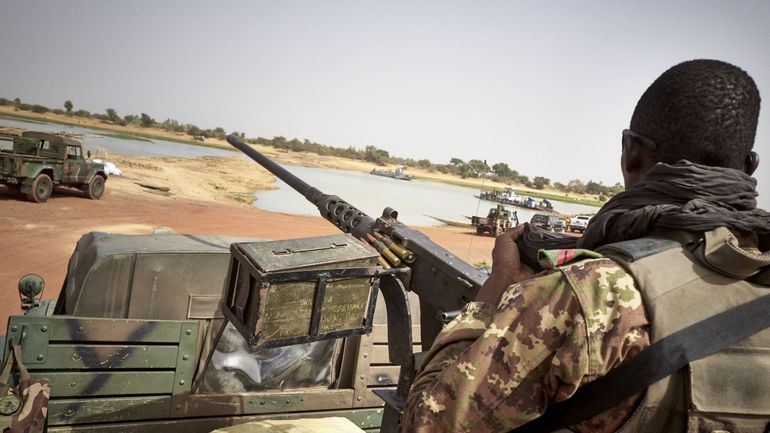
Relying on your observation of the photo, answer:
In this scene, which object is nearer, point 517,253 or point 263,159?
point 517,253

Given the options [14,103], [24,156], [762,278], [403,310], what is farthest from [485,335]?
[14,103]

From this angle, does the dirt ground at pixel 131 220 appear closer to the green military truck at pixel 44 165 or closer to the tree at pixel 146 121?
the green military truck at pixel 44 165

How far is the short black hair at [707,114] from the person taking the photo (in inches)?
59.4

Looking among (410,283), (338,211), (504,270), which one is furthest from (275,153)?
(504,270)

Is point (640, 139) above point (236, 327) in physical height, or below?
above

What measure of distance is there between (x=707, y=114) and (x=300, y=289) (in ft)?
6.78

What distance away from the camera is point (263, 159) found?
249 inches

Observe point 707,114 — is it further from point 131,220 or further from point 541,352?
point 131,220

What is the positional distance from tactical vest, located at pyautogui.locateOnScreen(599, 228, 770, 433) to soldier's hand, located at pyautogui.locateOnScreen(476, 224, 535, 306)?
46 cm

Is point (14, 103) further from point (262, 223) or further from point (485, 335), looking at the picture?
point (485, 335)

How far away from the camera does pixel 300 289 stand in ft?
9.71

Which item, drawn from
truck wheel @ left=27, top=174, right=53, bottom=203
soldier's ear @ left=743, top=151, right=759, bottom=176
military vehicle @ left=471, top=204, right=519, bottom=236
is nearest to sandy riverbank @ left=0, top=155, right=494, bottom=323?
truck wheel @ left=27, top=174, right=53, bottom=203

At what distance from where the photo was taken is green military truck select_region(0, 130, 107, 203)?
15172 millimetres

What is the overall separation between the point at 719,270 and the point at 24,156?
17.6 metres
